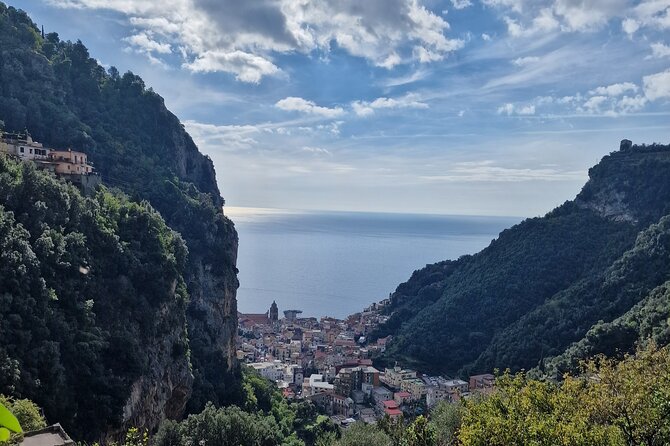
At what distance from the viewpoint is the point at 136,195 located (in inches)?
1428

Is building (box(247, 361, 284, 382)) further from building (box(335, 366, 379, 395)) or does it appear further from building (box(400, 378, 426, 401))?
building (box(400, 378, 426, 401))

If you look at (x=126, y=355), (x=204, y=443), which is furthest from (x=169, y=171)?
(x=204, y=443)

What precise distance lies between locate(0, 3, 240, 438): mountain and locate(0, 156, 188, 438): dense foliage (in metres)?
0.12

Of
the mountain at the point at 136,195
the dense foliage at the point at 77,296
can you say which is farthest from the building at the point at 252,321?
the dense foliage at the point at 77,296

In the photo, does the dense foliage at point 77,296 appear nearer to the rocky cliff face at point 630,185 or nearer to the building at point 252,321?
the building at point 252,321

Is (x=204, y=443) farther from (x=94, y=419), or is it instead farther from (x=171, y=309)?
A: (x=171, y=309)

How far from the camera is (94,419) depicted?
2062 cm

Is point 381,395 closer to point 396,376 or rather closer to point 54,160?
point 396,376

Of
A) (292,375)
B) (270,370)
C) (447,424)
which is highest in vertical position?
(447,424)

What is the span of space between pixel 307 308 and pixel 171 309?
8006 centimetres

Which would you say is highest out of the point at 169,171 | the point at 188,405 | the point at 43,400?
the point at 169,171

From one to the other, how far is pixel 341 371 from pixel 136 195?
101 feet

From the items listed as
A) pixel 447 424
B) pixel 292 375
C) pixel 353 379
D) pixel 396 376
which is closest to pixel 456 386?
pixel 396 376

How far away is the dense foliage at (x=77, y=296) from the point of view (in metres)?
19.4
